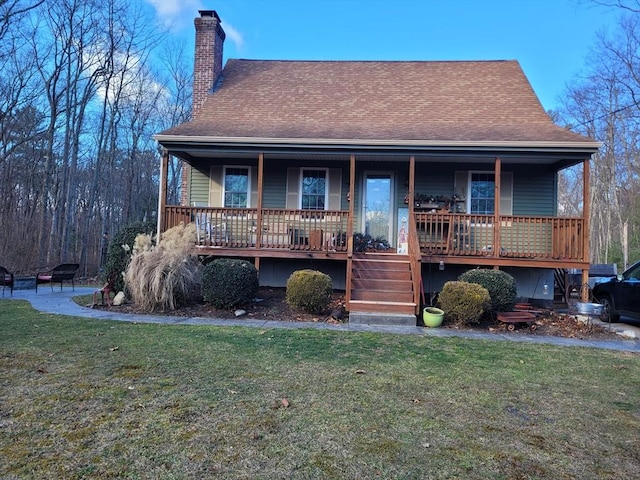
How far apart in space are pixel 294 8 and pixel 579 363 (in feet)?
52.7

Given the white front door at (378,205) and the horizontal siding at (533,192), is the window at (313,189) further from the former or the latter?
the horizontal siding at (533,192)

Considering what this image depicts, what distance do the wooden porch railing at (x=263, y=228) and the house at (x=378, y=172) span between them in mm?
41

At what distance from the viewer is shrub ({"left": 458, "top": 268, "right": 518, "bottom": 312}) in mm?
7660

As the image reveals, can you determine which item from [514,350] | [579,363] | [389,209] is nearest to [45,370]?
[514,350]

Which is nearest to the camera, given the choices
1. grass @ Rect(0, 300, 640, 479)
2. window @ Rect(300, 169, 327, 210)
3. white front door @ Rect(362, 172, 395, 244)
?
grass @ Rect(0, 300, 640, 479)

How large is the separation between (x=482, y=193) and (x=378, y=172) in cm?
293

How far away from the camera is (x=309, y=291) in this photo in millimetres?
7578

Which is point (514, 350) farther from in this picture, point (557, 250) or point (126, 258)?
point (126, 258)

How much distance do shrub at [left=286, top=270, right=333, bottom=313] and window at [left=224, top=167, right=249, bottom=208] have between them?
4437 mm

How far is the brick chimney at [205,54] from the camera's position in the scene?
40.3ft

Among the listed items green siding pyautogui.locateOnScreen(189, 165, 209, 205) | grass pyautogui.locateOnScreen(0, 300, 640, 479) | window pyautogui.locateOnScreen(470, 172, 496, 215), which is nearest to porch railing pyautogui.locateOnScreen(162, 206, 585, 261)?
window pyautogui.locateOnScreen(470, 172, 496, 215)

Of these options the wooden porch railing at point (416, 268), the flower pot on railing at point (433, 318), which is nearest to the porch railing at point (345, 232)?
the wooden porch railing at point (416, 268)

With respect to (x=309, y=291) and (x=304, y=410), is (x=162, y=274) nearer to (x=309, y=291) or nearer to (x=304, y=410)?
(x=309, y=291)

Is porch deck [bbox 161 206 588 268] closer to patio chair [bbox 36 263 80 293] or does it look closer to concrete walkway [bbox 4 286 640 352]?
concrete walkway [bbox 4 286 640 352]
